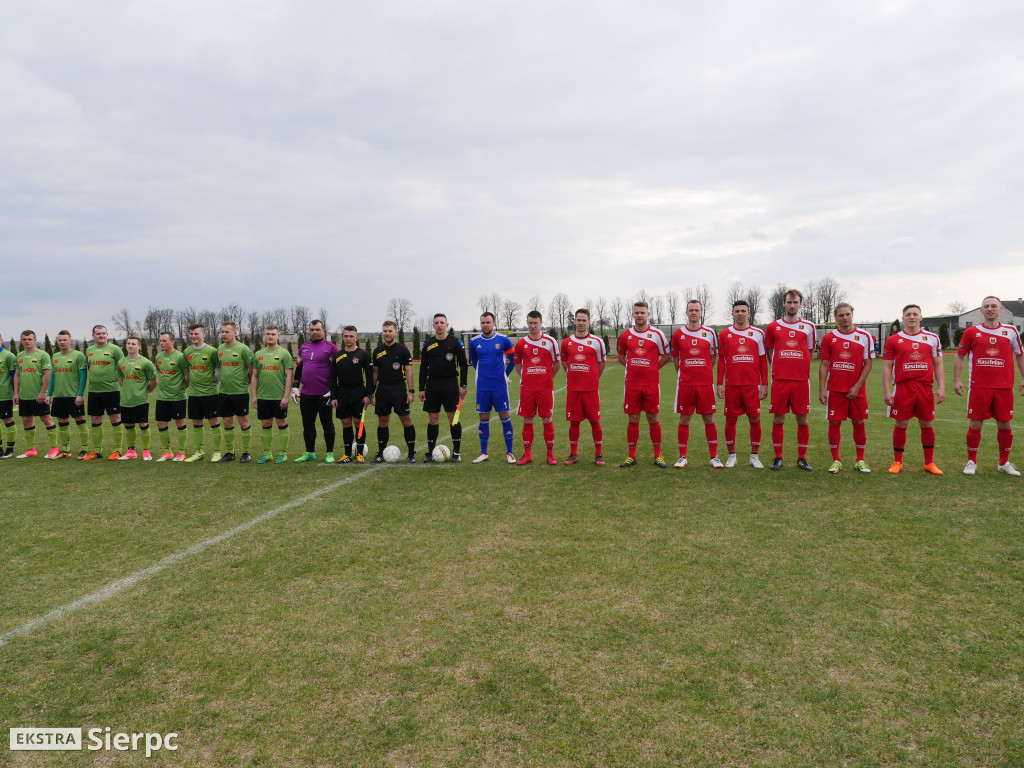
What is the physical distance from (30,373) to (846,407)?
12248mm

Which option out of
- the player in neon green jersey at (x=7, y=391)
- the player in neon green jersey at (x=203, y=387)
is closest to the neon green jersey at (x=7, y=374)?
the player in neon green jersey at (x=7, y=391)

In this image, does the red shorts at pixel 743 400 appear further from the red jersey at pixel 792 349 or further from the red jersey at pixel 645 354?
the red jersey at pixel 645 354

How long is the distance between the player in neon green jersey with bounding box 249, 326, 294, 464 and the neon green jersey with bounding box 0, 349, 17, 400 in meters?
4.16

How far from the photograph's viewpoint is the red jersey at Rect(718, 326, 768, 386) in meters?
7.46

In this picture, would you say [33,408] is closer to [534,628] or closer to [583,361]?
[583,361]

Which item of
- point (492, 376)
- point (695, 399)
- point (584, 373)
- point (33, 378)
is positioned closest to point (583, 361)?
point (584, 373)

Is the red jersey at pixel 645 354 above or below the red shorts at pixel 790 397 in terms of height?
above

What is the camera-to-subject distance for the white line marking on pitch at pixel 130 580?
3.48 m

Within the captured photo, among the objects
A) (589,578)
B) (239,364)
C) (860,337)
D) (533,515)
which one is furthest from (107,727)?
(860,337)

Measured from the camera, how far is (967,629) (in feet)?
10.6

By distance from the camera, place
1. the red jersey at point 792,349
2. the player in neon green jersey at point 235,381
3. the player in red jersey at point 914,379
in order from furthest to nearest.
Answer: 1. the player in neon green jersey at point 235,381
2. the red jersey at point 792,349
3. the player in red jersey at point 914,379

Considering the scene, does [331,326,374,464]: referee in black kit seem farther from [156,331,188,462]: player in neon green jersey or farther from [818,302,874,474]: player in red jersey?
[818,302,874,474]: player in red jersey

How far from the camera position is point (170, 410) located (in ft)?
28.7

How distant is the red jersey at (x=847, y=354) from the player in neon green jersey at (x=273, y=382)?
7.53m
